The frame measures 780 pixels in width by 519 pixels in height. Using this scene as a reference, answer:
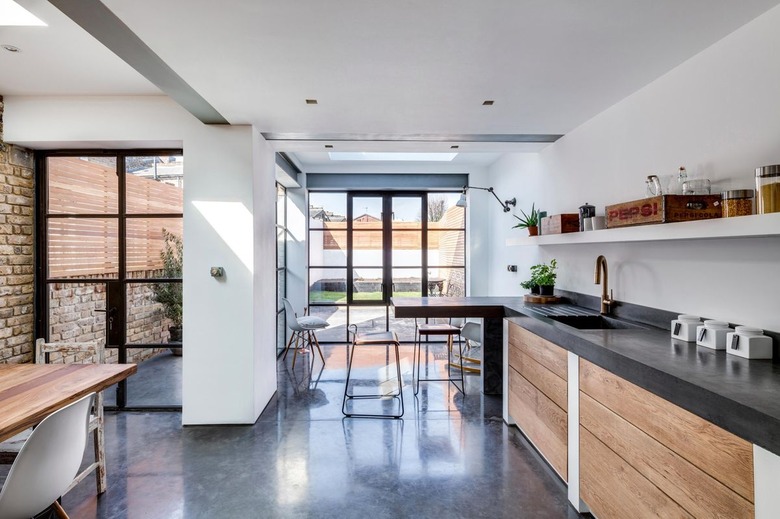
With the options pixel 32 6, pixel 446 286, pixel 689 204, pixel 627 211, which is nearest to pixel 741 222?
pixel 689 204

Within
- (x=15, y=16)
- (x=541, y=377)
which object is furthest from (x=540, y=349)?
(x=15, y=16)

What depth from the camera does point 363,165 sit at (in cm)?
589

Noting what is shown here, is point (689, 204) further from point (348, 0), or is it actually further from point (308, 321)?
point (308, 321)

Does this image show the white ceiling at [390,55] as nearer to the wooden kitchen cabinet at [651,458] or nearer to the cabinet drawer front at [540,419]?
the wooden kitchen cabinet at [651,458]

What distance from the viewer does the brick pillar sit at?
10.8 feet

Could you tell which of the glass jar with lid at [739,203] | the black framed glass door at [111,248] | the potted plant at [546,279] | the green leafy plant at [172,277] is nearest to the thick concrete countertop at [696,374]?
the glass jar with lid at [739,203]

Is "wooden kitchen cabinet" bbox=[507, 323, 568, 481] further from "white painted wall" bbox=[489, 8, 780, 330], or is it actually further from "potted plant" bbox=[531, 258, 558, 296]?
"white painted wall" bbox=[489, 8, 780, 330]

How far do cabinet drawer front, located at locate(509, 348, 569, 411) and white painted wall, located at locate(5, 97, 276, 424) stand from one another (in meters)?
2.22

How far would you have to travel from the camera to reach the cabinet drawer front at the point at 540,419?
2338 millimetres

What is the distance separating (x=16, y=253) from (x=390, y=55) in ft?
12.4

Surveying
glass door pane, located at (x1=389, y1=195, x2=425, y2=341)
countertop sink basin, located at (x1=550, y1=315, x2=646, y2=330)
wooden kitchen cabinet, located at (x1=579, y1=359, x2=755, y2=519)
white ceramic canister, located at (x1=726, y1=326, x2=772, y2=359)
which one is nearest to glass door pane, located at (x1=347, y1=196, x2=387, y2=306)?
glass door pane, located at (x1=389, y1=195, x2=425, y2=341)

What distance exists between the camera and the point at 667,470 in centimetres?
149

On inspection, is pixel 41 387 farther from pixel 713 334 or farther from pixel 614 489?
pixel 713 334

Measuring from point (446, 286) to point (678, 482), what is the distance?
16.1 feet
